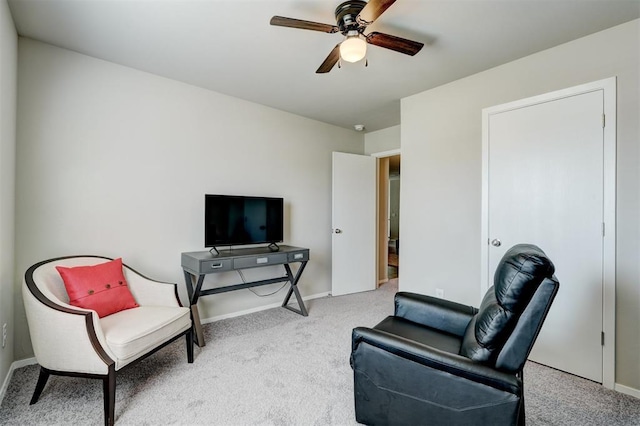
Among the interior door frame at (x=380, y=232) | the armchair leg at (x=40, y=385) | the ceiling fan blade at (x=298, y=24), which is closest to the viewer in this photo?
the ceiling fan blade at (x=298, y=24)

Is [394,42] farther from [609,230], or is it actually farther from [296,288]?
[296,288]

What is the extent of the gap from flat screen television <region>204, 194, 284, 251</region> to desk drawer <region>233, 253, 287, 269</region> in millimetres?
314

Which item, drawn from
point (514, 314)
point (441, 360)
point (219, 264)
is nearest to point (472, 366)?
point (441, 360)

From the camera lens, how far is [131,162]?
107 inches

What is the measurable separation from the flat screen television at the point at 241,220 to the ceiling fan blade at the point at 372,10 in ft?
6.65

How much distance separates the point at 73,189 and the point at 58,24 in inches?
47.9

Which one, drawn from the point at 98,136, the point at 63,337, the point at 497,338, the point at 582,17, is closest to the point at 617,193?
the point at 582,17

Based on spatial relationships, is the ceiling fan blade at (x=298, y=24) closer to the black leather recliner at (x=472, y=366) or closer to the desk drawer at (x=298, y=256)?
the black leather recliner at (x=472, y=366)

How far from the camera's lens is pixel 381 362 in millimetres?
1491

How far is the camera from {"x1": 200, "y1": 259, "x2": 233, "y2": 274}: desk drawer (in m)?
2.61

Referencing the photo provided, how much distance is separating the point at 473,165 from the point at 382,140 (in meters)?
1.98

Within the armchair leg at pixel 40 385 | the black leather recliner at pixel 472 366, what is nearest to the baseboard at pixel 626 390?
the black leather recliner at pixel 472 366

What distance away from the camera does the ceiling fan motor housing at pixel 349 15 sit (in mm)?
1761

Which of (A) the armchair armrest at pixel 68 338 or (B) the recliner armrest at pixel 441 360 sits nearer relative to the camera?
(B) the recliner armrest at pixel 441 360
